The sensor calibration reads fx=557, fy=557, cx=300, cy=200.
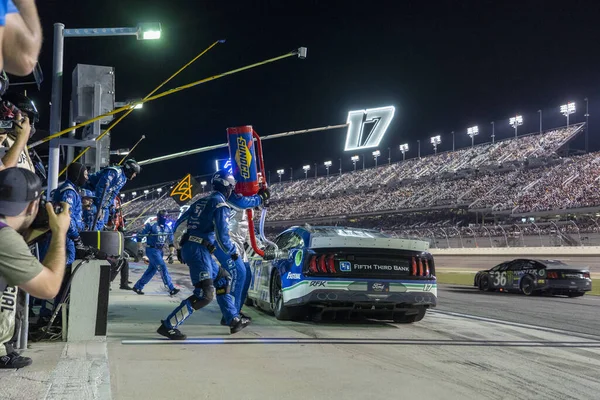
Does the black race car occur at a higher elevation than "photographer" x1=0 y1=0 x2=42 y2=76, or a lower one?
lower

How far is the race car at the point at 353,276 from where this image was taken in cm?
688

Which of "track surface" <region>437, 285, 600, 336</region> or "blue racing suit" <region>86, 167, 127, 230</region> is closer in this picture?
"blue racing suit" <region>86, 167, 127, 230</region>

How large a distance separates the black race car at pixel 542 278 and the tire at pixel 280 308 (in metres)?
9.88

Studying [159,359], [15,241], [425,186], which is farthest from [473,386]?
[425,186]

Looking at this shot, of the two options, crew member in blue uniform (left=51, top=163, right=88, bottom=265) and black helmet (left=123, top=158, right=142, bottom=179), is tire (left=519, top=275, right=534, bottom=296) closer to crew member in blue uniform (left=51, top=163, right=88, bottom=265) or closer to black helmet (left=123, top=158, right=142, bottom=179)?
black helmet (left=123, top=158, right=142, bottom=179)

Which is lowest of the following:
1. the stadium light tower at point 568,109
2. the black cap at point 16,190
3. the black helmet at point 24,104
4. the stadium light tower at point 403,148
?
the black cap at point 16,190

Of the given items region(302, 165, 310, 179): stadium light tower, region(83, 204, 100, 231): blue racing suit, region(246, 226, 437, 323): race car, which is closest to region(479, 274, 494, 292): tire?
region(246, 226, 437, 323): race car

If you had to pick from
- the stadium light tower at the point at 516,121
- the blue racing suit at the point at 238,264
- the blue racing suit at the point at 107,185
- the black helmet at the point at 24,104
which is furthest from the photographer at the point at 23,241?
the stadium light tower at the point at 516,121

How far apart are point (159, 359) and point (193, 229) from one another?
181 cm

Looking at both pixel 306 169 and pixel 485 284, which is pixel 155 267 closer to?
pixel 485 284

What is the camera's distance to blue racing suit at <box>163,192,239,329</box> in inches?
229

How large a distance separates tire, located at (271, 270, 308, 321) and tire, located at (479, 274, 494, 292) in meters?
10.9

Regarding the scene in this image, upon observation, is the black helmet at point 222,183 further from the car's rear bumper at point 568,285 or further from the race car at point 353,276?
the car's rear bumper at point 568,285

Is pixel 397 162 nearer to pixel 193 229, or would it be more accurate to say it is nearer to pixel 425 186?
pixel 425 186
